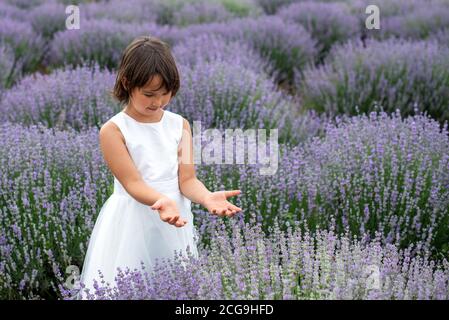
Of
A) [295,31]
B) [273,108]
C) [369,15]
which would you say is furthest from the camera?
[369,15]

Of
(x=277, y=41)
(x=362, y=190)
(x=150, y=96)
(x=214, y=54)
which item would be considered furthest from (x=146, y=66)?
(x=277, y=41)

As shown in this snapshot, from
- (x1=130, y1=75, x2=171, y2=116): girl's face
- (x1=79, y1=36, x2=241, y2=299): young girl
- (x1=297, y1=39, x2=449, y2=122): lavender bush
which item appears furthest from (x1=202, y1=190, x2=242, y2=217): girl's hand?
(x1=297, y1=39, x2=449, y2=122): lavender bush

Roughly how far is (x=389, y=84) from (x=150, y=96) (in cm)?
338

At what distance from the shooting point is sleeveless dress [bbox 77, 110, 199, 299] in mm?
2160

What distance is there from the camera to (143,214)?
2215mm

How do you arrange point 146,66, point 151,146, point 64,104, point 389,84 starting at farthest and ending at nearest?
1. point 389,84
2. point 64,104
3. point 151,146
4. point 146,66

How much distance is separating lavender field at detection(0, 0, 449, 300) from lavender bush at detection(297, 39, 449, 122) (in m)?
0.01

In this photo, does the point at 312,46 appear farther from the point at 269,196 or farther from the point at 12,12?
the point at 269,196

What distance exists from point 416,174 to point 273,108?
1.62 metres

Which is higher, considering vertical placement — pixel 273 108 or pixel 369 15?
pixel 369 15

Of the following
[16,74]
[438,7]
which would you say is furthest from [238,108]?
[438,7]

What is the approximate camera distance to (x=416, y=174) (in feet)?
10.4

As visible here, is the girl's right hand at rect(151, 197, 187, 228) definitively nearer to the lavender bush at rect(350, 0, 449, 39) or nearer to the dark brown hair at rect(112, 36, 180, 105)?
the dark brown hair at rect(112, 36, 180, 105)

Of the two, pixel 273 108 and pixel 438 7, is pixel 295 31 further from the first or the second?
pixel 273 108
